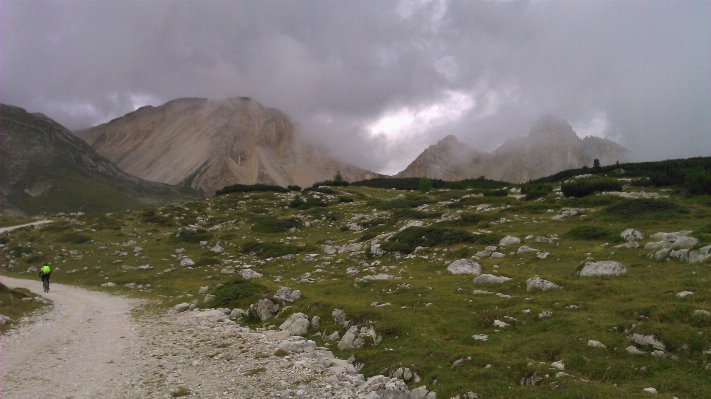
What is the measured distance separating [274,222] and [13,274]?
29454mm

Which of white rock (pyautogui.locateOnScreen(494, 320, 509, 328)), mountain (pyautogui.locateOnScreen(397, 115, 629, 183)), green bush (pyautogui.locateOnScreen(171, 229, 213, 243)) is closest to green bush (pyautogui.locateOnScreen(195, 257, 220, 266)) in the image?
green bush (pyautogui.locateOnScreen(171, 229, 213, 243))

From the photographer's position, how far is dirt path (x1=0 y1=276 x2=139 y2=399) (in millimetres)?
13133

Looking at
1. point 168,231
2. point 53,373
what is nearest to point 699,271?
point 53,373

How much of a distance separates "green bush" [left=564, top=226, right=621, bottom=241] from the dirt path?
28.2 m

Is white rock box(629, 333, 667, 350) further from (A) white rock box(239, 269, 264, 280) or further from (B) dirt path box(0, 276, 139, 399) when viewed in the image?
(A) white rock box(239, 269, 264, 280)

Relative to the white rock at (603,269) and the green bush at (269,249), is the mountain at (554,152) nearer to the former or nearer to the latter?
the green bush at (269,249)

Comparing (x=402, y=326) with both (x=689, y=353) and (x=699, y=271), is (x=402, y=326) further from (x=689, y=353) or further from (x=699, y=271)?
(x=699, y=271)

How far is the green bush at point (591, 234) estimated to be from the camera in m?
28.2

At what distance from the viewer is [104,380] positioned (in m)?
13.9

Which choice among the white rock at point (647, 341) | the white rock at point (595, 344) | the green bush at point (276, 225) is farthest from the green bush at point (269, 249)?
the white rock at point (647, 341)

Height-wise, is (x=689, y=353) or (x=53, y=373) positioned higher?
(x=689, y=353)

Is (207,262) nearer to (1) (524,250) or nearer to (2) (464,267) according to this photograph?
(2) (464,267)

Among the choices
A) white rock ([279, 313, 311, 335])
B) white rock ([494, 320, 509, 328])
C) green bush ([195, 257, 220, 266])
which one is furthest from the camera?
green bush ([195, 257, 220, 266])

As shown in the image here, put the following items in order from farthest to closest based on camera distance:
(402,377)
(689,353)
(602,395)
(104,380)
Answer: (104,380)
(402,377)
(689,353)
(602,395)
